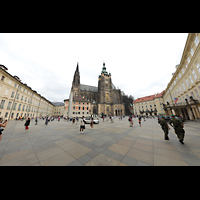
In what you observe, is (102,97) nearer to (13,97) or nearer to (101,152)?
(13,97)

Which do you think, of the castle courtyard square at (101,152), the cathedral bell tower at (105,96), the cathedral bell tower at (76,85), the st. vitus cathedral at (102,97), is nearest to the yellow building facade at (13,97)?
the castle courtyard square at (101,152)

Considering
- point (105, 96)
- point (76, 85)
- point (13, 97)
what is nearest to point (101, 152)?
point (13, 97)

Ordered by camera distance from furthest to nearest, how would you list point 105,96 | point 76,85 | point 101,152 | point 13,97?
point 105,96 → point 76,85 → point 13,97 → point 101,152

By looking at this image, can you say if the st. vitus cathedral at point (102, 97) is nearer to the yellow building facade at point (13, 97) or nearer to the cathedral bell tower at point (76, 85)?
the cathedral bell tower at point (76, 85)

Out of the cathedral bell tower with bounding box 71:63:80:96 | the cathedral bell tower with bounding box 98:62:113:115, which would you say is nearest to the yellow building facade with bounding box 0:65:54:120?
the cathedral bell tower with bounding box 71:63:80:96

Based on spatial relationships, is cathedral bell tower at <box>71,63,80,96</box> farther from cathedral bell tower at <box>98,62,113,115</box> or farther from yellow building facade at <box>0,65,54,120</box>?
yellow building facade at <box>0,65,54,120</box>

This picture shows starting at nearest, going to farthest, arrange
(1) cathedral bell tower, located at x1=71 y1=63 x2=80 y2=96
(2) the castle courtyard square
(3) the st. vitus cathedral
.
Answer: (2) the castle courtyard square < (1) cathedral bell tower, located at x1=71 y1=63 x2=80 y2=96 < (3) the st. vitus cathedral

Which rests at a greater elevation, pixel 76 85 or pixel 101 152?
pixel 76 85
